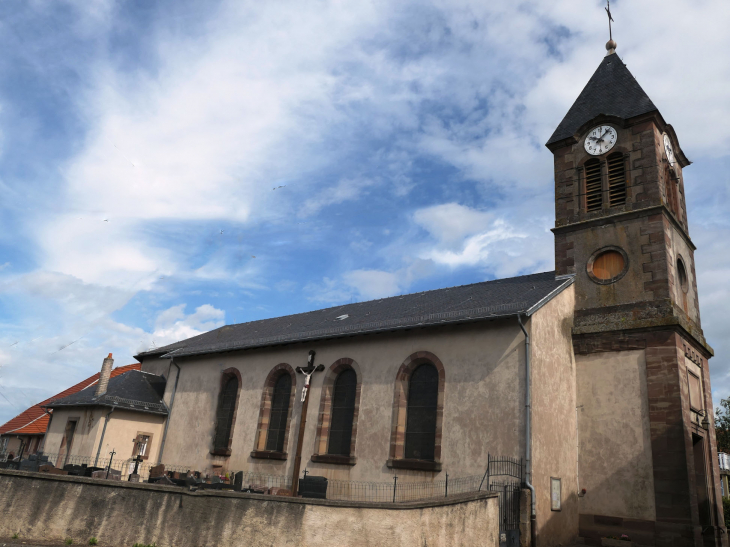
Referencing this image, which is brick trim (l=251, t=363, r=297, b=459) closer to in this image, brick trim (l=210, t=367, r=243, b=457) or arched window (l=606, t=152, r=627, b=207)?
brick trim (l=210, t=367, r=243, b=457)

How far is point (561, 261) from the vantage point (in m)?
19.8

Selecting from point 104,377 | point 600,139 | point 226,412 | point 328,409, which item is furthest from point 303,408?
point 600,139

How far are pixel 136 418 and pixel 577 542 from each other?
1729 cm

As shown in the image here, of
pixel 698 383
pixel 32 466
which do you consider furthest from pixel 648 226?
pixel 32 466

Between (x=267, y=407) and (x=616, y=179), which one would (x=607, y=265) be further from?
(x=267, y=407)

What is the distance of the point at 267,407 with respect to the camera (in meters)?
21.4

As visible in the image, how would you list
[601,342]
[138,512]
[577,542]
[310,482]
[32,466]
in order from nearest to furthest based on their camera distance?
[138,512] < [310,482] < [32,466] < [577,542] < [601,342]

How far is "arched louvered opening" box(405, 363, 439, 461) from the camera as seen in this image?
54.5 feet

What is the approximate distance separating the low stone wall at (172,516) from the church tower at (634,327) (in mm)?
8773

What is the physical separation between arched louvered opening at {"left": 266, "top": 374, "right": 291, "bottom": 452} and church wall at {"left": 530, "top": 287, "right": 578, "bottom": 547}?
361 inches

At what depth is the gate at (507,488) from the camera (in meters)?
13.2

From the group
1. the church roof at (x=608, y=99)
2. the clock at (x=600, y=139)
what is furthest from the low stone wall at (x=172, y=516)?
the church roof at (x=608, y=99)

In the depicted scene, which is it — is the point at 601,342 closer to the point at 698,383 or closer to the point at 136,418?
the point at 698,383

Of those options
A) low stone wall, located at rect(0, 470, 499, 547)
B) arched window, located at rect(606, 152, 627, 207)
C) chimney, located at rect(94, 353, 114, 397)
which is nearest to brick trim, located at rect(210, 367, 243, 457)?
chimney, located at rect(94, 353, 114, 397)
